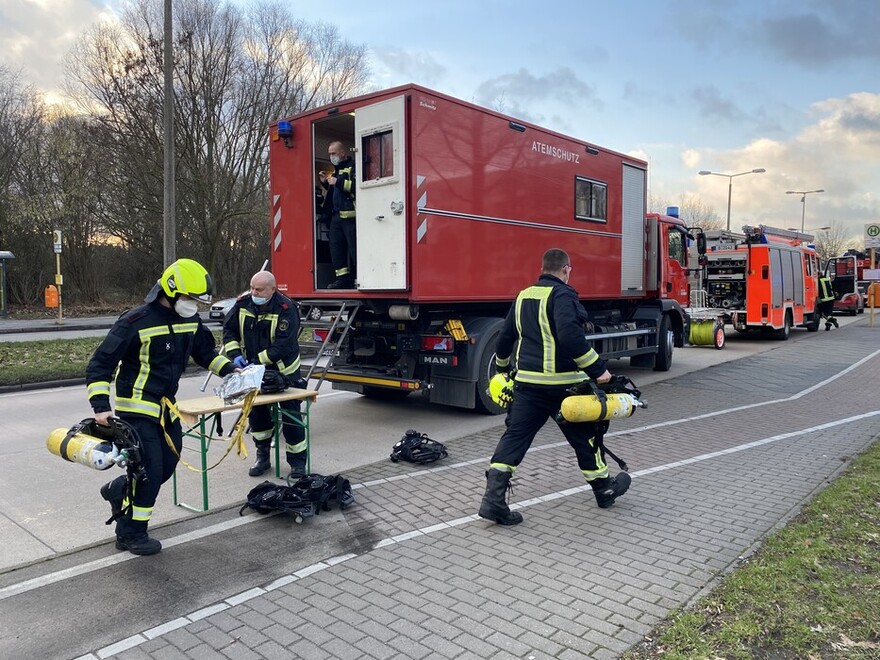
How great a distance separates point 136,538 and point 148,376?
1.00 metres

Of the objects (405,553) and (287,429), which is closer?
(405,553)

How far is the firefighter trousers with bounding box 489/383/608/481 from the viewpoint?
4566 mm

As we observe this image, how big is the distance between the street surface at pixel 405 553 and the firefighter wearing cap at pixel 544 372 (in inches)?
14.7

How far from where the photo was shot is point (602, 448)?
4844 mm

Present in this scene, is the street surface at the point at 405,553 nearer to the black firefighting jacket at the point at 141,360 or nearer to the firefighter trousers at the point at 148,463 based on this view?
the firefighter trousers at the point at 148,463

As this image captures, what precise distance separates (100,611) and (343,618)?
1240 millimetres

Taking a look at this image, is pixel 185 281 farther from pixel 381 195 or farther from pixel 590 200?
pixel 590 200

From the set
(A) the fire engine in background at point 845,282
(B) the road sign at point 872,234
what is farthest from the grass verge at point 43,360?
(A) the fire engine in background at point 845,282

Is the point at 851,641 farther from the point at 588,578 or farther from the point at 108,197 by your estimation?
the point at 108,197

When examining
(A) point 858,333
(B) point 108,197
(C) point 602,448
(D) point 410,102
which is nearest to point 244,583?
(C) point 602,448

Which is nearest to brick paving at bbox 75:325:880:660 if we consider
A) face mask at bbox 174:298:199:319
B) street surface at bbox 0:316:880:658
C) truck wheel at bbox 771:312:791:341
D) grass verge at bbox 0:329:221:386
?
street surface at bbox 0:316:880:658

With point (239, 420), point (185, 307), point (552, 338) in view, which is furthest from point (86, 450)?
point (552, 338)

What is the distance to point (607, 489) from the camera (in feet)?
15.9

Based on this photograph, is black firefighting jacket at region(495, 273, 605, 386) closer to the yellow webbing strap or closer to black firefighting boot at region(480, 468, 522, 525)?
black firefighting boot at region(480, 468, 522, 525)
